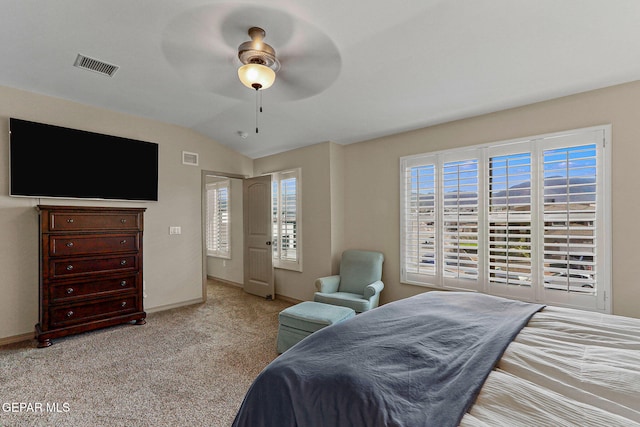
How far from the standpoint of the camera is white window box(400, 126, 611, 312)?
2609 mm

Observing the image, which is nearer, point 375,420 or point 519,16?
point 375,420

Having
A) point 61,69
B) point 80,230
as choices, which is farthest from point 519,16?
point 80,230

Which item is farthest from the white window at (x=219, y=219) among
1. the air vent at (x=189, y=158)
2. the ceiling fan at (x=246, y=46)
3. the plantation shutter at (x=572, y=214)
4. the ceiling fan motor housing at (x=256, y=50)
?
the plantation shutter at (x=572, y=214)

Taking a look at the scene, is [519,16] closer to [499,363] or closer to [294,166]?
[499,363]

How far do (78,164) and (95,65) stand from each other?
1.31 meters

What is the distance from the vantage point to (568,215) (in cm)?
270

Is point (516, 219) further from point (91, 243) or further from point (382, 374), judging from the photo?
point (91, 243)

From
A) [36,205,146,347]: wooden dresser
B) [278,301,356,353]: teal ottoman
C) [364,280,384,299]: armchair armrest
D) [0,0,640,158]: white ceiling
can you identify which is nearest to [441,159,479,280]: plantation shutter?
[0,0,640,158]: white ceiling

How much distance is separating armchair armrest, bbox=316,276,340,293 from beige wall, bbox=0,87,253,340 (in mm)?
2113

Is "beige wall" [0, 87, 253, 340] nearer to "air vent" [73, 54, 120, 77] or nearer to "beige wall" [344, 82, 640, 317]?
"air vent" [73, 54, 120, 77]

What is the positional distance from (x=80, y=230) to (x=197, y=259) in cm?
166

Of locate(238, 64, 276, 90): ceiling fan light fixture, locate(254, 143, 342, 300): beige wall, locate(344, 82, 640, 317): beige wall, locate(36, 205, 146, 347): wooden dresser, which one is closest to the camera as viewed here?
locate(238, 64, 276, 90): ceiling fan light fixture

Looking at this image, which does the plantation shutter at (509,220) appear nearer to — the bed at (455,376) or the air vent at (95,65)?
the bed at (455,376)

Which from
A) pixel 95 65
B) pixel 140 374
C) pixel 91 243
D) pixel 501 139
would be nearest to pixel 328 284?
pixel 140 374
